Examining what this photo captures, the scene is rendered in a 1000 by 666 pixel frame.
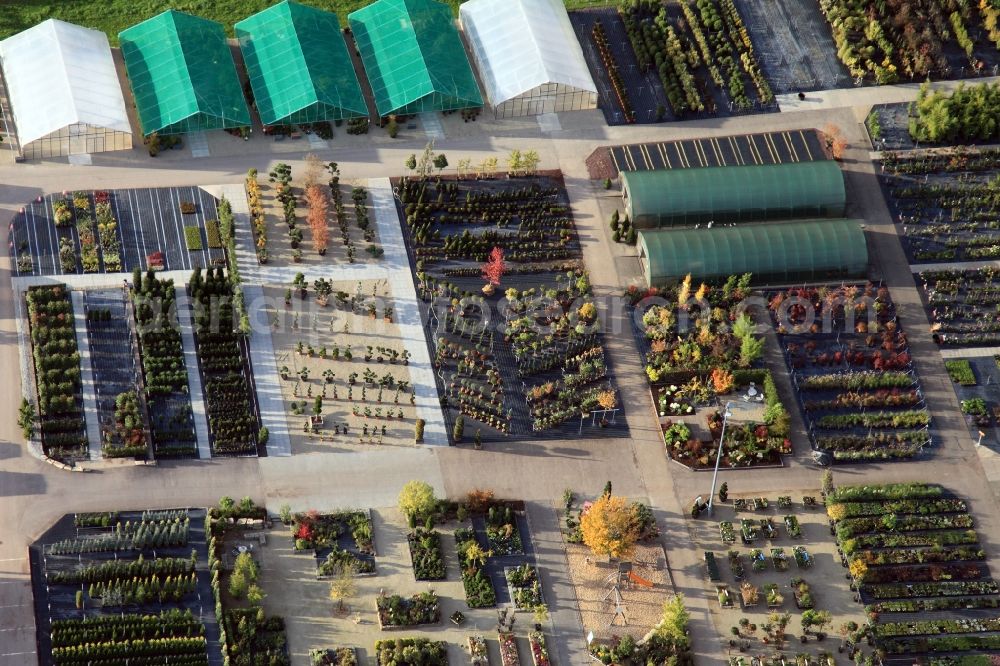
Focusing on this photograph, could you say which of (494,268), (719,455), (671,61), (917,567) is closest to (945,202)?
(671,61)

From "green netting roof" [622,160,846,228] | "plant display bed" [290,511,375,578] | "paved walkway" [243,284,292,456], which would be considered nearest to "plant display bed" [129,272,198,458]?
"paved walkway" [243,284,292,456]

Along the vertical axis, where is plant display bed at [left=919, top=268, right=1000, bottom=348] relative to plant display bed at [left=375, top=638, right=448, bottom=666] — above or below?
above

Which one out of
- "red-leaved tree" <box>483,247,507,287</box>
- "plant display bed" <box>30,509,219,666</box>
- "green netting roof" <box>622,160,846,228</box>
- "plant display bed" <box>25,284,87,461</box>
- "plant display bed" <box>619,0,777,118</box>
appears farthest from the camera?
"plant display bed" <box>619,0,777,118</box>

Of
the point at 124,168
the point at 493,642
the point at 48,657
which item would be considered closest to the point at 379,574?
the point at 493,642

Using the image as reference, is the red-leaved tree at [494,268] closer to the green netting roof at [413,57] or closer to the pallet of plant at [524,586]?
the green netting roof at [413,57]

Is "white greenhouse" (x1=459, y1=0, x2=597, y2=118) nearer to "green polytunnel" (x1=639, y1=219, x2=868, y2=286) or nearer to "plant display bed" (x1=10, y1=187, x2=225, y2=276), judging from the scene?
"green polytunnel" (x1=639, y1=219, x2=868, y2=286)

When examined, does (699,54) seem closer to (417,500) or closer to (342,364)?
(342,364)

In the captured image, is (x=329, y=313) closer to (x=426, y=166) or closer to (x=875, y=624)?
(x=426, y=166)
